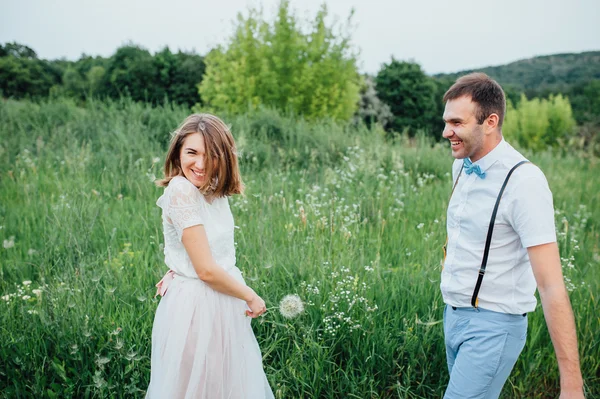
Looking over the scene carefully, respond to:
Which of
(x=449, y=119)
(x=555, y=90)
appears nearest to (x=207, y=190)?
(x=449, y=119)

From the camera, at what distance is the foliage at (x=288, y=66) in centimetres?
1500

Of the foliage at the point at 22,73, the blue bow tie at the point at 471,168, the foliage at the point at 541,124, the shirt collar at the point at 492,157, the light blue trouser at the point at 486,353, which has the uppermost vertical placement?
the foliage at the point at 22,73

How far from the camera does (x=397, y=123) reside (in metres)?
44.8

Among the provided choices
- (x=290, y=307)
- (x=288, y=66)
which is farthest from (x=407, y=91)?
(x=290, y=307)

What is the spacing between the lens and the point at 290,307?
3.57 meters

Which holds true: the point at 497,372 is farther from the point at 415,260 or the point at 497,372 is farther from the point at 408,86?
the point at 408,86

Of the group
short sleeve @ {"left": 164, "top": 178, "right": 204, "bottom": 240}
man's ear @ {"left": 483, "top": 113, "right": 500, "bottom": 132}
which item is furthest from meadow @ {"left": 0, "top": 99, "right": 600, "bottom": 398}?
man's ear @ {"left": 483, "top": 113, "right": 500, "bottom": 132}

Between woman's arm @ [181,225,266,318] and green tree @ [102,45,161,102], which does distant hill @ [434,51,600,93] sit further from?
woman's arm @ [181,225,266,318]

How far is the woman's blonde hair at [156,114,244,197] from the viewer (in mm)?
2408

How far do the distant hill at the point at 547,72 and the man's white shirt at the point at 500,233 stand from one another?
7674 cm

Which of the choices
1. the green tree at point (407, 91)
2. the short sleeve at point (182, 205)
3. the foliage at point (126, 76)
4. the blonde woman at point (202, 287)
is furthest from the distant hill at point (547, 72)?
the short sleeve at point (182, 205)

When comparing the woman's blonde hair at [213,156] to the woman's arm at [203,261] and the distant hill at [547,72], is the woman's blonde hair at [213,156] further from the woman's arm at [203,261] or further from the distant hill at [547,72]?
the distant hill at [547,72]

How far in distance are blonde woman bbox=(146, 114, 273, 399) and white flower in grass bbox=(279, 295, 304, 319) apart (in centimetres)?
97

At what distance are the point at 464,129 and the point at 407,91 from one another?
157ft
